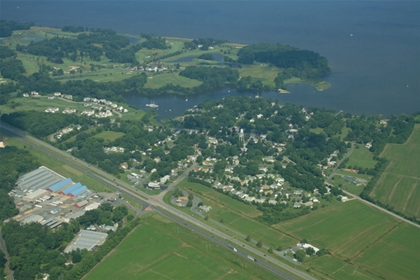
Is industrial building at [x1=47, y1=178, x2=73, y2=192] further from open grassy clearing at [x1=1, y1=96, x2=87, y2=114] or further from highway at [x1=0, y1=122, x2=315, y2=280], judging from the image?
open grassy clearing at [x1=1, y1=96, x2=87, y2=114]

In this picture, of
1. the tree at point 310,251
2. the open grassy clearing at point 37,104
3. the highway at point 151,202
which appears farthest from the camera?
the open grassy clearing at point 37,104

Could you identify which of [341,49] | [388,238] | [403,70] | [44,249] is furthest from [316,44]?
[44,249]

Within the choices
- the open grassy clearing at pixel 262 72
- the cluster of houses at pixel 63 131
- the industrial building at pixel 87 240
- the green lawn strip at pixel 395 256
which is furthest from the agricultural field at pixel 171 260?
the open grassy clearing at pixel 262 72

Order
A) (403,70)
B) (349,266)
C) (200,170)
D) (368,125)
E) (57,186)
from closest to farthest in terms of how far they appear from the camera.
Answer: (349,266)
(57,186)
(200,170)
(368,125)
(403,70)

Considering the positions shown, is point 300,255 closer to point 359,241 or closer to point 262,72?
point 359,241

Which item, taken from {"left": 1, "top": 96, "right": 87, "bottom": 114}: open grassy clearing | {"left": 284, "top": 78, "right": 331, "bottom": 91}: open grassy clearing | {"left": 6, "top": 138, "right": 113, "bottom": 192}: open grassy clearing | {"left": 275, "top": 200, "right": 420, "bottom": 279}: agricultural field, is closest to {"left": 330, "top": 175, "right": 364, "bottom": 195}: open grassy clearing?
{"left": 275, "top": 200, "right": 420, "bottom": 279}: agricultural field

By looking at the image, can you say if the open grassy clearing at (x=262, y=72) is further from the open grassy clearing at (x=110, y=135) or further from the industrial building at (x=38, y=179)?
the industrial building at (x=38, y=179)

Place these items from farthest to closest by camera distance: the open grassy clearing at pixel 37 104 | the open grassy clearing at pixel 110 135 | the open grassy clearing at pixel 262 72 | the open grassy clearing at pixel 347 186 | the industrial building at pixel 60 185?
1. the open grassy clearing at pixel 262 72
2. the open grassy clearing at pixel 37 104
3. the open grassy clearing at pixel 110 135
4. the open grassy clearing at pixel 347 186
5. the industrial building at pixel 60 185

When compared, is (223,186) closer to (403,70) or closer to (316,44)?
(403,70)
